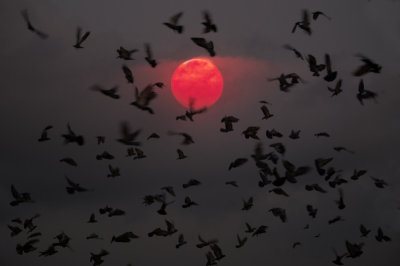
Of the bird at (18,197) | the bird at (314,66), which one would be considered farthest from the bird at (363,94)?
the bird at (18,197)

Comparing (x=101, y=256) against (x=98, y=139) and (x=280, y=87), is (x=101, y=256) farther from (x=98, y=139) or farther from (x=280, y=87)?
(x=280, y=87)

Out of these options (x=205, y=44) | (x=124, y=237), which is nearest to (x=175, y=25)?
(x=205, y=44)

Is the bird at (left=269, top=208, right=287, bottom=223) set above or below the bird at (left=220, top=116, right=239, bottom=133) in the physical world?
below

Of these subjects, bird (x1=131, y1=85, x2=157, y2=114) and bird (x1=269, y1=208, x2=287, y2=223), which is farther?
bird (x1=269, y1=208, x2=287, y2=223)

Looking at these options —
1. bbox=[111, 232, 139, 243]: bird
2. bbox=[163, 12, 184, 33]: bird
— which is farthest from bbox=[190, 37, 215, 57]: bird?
bbox=[111, 232, 139, 243]: bird

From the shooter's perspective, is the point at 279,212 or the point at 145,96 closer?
the point at 145,96

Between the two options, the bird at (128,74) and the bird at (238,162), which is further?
the bird at (238,162)

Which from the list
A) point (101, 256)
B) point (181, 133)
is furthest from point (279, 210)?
point (101, 256)

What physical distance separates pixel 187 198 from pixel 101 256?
915cm

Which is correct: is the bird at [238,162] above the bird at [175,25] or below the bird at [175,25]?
below

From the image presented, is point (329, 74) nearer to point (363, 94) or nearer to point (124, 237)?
point (363, 94)

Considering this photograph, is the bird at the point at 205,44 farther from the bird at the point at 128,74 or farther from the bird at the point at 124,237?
the bird at the point at 124,237

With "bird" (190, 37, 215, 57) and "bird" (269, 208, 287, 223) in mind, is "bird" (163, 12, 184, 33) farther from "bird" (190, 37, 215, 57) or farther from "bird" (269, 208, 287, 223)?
"bird" (269, 208, 287, 223)

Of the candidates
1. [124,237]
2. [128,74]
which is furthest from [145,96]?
[124,237]
